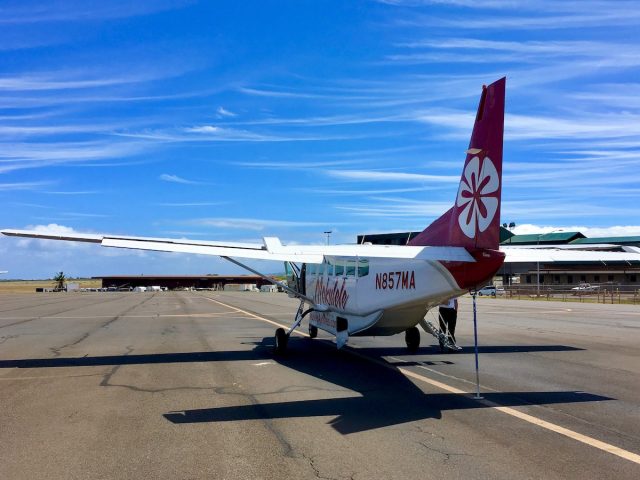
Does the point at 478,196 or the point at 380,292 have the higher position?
the point at 478,196

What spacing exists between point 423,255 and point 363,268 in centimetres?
361

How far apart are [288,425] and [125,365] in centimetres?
660

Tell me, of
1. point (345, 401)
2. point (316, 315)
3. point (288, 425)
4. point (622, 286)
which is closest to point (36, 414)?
point (288, 425)

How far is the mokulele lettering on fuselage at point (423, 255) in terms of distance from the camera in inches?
352

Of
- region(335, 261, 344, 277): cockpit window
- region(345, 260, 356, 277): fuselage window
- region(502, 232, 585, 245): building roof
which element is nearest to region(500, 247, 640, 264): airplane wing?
region(345, 260, 356, 277): fuselage window

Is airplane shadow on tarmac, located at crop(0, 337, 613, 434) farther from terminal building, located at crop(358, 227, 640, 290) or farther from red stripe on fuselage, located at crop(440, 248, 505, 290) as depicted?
terminal building, located at crop(358, 227, 640, 290)

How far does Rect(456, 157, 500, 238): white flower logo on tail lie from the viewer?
9031 mm

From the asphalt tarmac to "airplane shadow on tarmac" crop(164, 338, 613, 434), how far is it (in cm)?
4

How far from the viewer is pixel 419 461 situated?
5703 mm

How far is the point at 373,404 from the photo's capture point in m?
8.33

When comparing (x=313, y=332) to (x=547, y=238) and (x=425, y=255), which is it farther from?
(x=547, y=238)

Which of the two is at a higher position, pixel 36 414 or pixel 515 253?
pixel 515 253

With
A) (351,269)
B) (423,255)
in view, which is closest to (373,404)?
(423,255)

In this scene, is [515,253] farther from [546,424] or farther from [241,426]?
[241,426]
